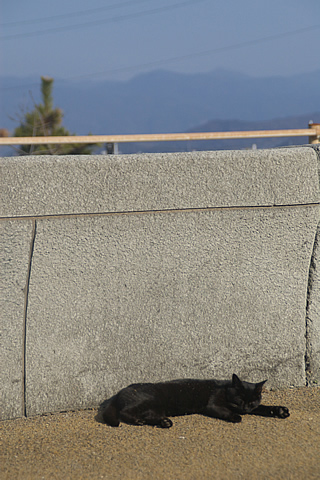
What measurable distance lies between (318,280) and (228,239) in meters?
0.64

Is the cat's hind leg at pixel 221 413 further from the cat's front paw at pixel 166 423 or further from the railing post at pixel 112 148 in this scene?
the railing post at pixel 112 148

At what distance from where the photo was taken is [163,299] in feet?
8.51

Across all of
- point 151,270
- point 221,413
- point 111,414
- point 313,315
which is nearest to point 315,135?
point 313,315

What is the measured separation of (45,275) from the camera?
247 centimetres

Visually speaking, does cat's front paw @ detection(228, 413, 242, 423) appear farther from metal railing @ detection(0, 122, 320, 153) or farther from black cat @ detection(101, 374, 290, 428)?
metal railing @ detection(0, 122, 320, 153)

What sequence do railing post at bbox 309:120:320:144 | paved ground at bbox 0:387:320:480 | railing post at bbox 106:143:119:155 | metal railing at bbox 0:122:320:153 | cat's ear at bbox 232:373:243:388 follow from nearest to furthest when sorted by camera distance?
paved ground at bbox 0:387:320:480
cat's ear at bbox 232:373:243:388
railing post at bbox 106:143:119:155
metal railing at bbox 0:122:320:153
railing post at bbox 309:120:320:144

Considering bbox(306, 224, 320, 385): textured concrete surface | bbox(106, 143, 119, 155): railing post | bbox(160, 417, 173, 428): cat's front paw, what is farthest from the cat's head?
bbox(106, 143, 119, 155): railing post

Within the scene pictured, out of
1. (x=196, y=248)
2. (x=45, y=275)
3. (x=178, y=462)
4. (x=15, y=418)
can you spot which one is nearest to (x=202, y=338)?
(x=196, y=248)

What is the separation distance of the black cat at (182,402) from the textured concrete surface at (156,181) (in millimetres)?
1001

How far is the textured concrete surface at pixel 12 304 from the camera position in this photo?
244cm

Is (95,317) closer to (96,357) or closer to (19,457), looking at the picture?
(96,357)

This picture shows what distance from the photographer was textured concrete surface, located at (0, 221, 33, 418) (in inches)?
96.0

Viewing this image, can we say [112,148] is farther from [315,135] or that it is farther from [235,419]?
[235,419]

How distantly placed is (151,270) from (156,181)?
0.50 meters
